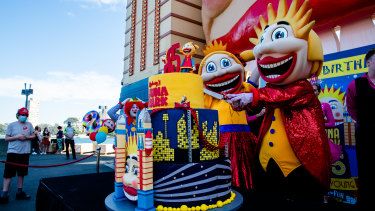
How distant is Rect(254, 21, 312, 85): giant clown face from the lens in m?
2.18

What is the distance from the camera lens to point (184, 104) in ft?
5.64

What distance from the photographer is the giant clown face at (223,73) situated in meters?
2.84

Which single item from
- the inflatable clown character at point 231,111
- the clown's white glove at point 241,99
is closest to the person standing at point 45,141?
the inflatable clown character at point 231,111

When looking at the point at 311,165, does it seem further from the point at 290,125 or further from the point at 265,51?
the point at 265,51

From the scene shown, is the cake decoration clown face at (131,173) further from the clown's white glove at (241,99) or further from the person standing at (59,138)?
the person standing at (59,138)

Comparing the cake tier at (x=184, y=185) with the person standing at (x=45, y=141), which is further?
the person standing at (x=45, y=141)

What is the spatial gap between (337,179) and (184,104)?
8.82 ft

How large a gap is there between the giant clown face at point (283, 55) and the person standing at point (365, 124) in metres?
0.48

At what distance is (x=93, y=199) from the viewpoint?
1.92 m

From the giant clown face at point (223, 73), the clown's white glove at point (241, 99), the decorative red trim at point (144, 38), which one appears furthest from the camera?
the decorative red trim at point (144, 38)

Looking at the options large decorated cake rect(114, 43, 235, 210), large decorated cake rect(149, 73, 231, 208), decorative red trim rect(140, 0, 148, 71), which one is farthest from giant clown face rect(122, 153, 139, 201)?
decorative red trim rect(140, 0, 148, 71)

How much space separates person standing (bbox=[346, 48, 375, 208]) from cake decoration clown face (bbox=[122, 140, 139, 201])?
1946 mm

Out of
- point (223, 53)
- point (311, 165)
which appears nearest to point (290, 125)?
point (311, 165)

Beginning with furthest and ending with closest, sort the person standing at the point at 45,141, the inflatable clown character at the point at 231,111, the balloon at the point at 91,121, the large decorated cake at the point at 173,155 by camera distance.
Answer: the person standing at the point at 45,141
the balloon at the point at 91,121
the inflatable clown character at the point at 231,111
the large decorated cake at the point at 173,155
